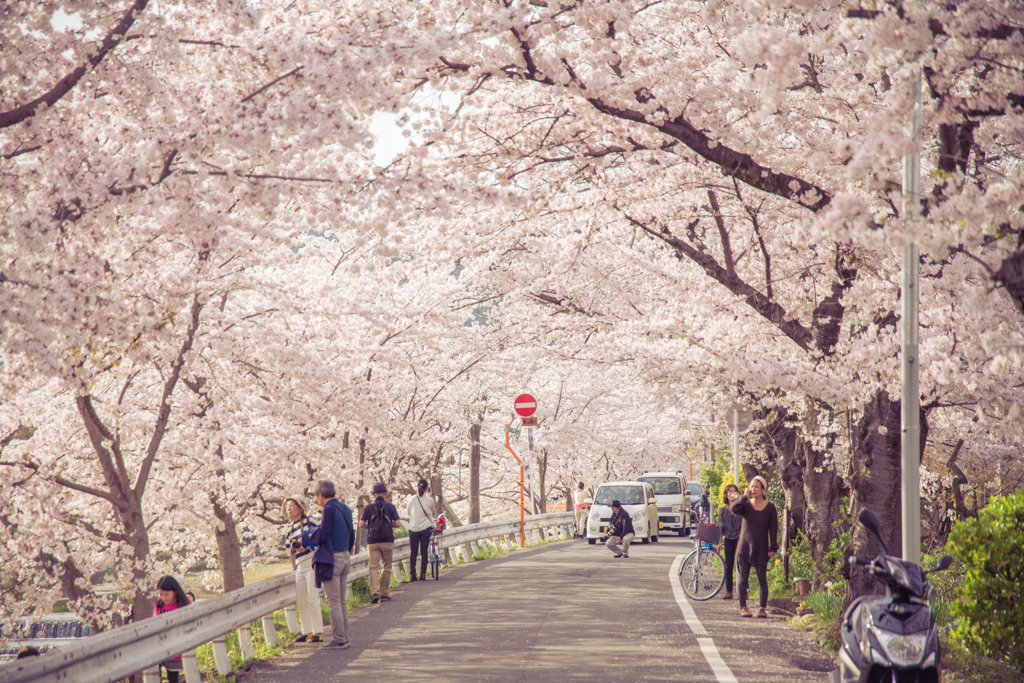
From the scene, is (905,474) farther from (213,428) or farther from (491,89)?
(213,428)

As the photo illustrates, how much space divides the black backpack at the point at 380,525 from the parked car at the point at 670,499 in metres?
19.4

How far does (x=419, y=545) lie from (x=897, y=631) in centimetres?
1259

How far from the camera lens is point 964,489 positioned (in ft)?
81.7

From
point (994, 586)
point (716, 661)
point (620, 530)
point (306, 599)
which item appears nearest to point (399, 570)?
point (620, 530)

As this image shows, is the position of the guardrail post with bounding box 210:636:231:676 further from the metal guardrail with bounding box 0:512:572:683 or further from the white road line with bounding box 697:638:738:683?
the white road line with bounding box 697:638:738:683

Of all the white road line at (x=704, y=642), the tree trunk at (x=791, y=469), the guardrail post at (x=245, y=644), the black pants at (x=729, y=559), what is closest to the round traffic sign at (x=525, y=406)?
the tree trunk at (x=791, y=469)

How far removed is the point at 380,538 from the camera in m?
15.2

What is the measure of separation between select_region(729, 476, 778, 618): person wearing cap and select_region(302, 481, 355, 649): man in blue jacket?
16.8ft

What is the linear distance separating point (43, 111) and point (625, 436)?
46.1 metres

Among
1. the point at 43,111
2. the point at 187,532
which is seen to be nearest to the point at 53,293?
the point at 43,111

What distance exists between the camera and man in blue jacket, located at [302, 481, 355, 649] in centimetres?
1048

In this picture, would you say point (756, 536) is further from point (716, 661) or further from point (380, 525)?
point (380, 525)

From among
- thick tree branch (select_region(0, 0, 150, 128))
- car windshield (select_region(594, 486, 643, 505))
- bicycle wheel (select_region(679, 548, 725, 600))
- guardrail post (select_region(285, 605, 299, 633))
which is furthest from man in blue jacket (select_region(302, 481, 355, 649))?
car windshield (select_region(594, 486, 643, 505))

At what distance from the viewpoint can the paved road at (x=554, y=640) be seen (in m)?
8.64
